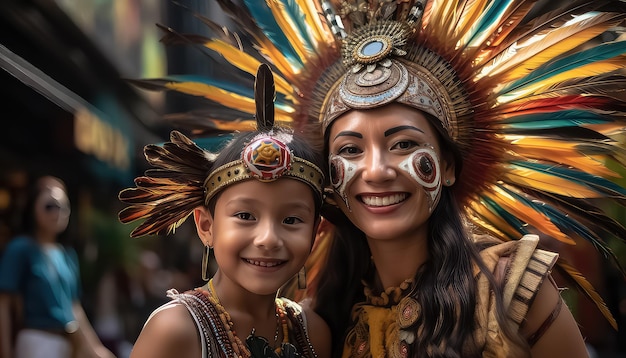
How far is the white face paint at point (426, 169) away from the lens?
2396mm

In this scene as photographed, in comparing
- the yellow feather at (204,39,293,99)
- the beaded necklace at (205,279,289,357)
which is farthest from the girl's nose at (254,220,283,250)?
the yellow feather at (204,39,293,99)

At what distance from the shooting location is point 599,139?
2555 millimetres

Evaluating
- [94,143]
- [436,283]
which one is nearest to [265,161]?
[436,283]

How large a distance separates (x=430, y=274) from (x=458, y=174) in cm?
41

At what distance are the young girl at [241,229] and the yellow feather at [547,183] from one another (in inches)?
29.9

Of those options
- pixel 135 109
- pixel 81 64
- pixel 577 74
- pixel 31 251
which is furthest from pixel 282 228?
pixel 135 109

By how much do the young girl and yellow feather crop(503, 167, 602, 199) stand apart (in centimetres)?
76

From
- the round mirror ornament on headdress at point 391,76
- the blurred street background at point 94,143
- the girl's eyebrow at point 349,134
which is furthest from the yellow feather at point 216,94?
the blurred street background at point 94,143

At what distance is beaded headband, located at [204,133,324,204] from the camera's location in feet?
7.45

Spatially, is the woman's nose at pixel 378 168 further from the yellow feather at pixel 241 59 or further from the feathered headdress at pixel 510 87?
the yellow feather at pixel 241 59

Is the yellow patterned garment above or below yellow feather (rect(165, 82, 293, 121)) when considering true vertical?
below

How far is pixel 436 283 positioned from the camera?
240 centimetres

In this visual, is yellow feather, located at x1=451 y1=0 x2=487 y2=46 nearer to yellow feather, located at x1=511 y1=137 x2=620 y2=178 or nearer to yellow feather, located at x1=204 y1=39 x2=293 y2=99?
yellow feather, located at x1=511 y1=137 x2=620 y2=178

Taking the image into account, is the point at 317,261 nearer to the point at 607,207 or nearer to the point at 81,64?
the point at 607,207
